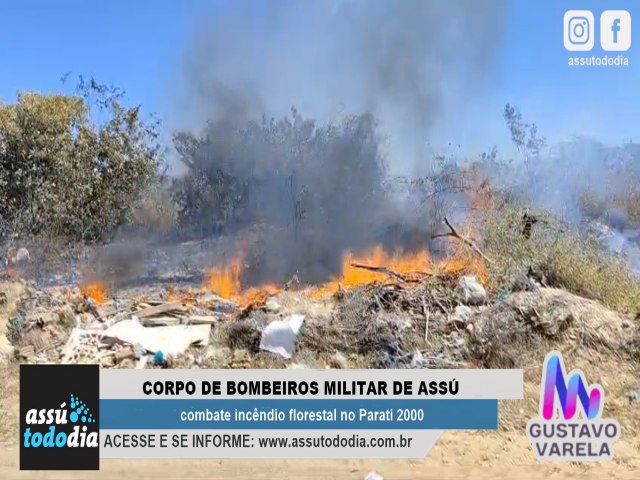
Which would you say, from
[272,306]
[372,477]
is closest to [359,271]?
[272,306]

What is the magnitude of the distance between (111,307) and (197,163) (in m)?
4.36

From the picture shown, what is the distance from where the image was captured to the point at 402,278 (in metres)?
8.01

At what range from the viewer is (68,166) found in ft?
36.7

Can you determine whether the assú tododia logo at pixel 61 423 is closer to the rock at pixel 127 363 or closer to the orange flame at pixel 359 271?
the rock at pixel 127 363

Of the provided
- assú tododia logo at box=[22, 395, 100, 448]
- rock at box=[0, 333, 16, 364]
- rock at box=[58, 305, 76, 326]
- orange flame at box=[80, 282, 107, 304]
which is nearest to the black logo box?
assú tododia logo at box=[22, 395, 100, 448]

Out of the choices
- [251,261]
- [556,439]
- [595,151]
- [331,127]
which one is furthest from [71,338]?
[595,151]

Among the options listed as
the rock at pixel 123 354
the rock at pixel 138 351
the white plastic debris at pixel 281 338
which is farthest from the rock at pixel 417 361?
the rock at pixel 123 354

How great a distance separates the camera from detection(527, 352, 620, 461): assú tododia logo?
5262 millimetres

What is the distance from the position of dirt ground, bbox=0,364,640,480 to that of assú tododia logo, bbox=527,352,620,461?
97mm

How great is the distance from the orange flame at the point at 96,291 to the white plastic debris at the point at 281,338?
3205 mm

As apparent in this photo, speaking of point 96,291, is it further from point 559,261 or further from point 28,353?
point 559,261

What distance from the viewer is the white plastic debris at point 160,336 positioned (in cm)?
682

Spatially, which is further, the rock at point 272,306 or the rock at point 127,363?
the rock at point 272,306

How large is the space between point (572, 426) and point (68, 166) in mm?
9517
